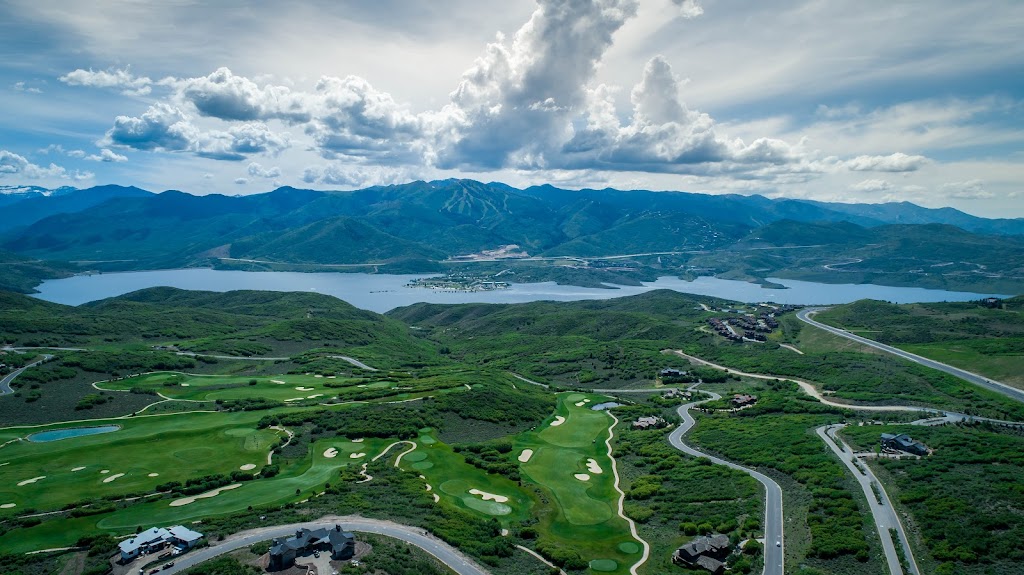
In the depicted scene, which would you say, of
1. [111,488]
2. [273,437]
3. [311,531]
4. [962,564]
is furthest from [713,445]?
[111,488]

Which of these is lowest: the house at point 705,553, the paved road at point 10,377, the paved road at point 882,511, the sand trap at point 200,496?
the paved road at point 10,377

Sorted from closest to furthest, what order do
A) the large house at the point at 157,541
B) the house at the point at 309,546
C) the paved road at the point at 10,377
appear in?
the house at the point at 309,546, the large house at the point at 157,541, the paved road at the point at 10,377

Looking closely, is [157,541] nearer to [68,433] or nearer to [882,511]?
[68,433]

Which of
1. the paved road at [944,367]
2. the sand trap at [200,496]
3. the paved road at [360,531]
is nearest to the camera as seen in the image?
the paved road at [360,531]

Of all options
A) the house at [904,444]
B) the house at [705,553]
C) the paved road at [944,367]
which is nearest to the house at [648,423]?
the house at [904,444]

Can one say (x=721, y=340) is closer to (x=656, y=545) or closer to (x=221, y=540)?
(x=656, y=545)

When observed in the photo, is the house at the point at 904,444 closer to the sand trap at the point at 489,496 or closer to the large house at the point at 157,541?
the sand trap at the point at 489,496
